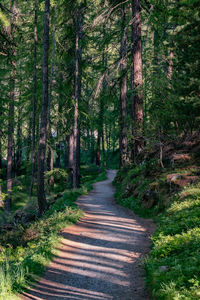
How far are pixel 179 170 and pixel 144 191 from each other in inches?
73.4

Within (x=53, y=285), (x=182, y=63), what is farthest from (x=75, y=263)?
(x=182, y=63)

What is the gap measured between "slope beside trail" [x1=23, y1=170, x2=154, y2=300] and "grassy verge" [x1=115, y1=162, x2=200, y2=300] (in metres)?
0.44

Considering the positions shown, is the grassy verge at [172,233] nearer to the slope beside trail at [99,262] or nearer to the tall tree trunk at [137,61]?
the slope beside trail at [99,262]

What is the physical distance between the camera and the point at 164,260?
18.1 ft

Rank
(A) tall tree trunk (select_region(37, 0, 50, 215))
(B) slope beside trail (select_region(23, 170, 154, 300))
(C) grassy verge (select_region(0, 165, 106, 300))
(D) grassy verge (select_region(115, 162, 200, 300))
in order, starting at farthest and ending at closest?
(A) tall tree trunk (select_region(37, 0, 50, 215))
(B) slope beside trail (select_region(23, 170, 154, 300))
(C) grassy verge (select_region(0, 165, 106, 300))
(D) grassy verge (select_region(115, 162, 200, 300))

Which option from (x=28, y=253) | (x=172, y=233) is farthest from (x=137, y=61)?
(x=28, y=253)

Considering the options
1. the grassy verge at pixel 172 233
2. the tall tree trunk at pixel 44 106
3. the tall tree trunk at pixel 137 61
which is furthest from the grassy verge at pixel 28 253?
the tall tree trunk at pixel 137 61

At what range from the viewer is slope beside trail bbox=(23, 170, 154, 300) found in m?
5.16

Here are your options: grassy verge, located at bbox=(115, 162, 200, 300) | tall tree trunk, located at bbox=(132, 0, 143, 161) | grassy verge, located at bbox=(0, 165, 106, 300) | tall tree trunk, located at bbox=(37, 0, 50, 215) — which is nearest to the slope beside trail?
grassy verge, located at bbox=(0, 165, 106, 300)

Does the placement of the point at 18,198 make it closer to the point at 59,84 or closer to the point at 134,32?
the point at 59,84

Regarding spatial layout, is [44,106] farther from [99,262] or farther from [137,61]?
[99,262]

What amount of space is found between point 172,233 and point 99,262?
193 centimetres

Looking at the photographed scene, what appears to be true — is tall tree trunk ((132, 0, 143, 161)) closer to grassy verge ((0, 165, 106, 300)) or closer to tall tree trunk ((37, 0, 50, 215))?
tall tree trunk ((37, 0, 50, 215))

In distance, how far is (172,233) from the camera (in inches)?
270
